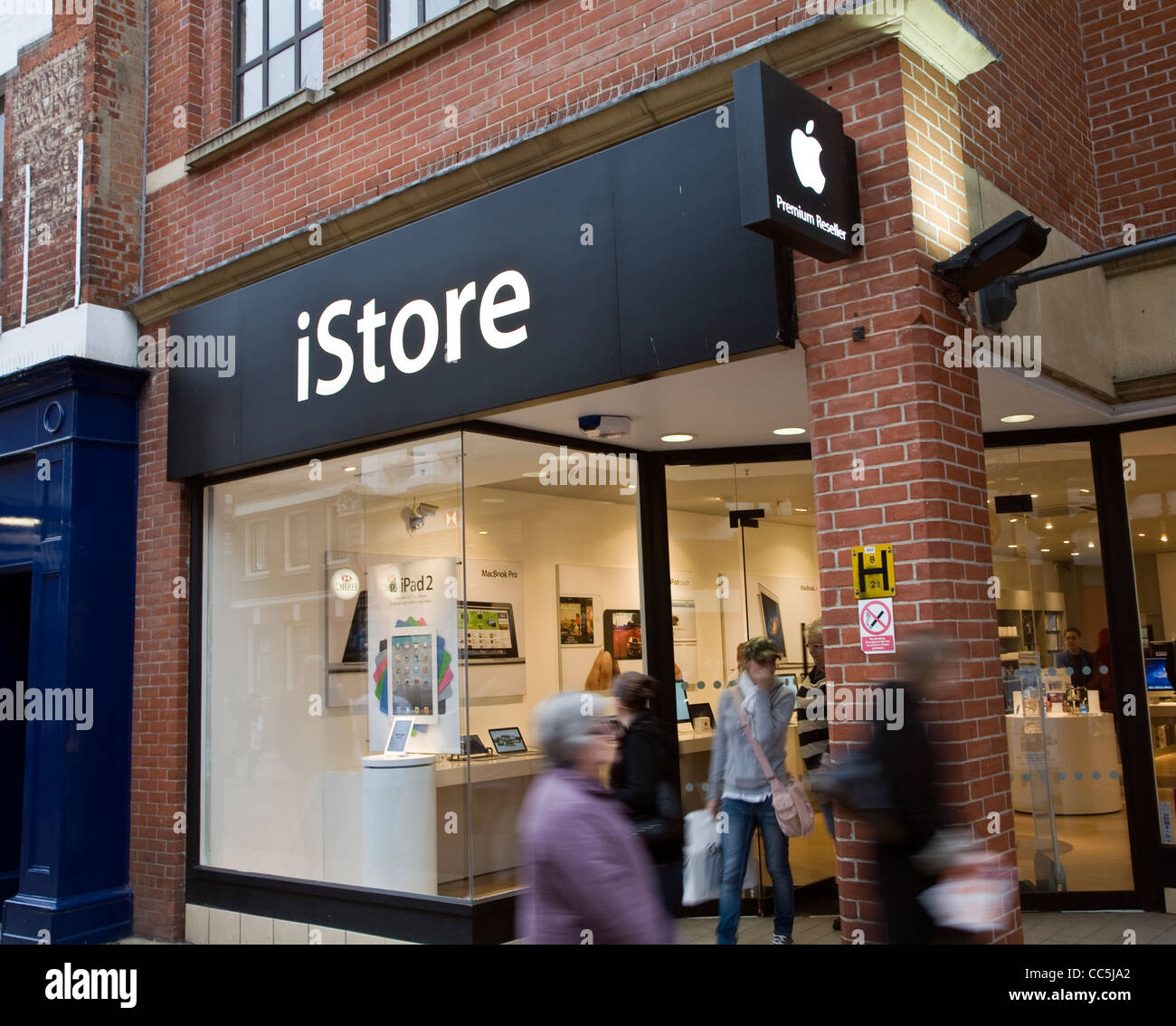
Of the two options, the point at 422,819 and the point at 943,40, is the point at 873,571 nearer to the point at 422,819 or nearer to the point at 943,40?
the point at 943,40

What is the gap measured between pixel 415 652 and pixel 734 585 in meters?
2.47

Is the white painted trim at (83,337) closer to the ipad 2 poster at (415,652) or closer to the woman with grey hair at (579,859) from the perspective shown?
the ipad 2 poster at (415,652)

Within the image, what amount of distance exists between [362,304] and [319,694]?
2.92m

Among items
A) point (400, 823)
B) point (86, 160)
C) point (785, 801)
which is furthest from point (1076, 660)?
point (86, 160)

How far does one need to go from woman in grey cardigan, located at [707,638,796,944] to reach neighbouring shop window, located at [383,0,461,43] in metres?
4.89

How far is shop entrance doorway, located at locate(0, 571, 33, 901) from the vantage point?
32.7 ft

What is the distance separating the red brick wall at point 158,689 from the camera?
8609 mm

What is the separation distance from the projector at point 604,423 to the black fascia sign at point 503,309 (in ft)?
1.35

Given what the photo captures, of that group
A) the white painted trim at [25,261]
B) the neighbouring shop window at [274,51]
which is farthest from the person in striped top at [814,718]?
the white painted trim at [25,261]

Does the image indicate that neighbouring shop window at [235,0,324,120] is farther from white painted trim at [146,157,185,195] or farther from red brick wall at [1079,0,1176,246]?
red brick wall at [1079,0,1176,246]

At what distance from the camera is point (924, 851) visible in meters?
3.75

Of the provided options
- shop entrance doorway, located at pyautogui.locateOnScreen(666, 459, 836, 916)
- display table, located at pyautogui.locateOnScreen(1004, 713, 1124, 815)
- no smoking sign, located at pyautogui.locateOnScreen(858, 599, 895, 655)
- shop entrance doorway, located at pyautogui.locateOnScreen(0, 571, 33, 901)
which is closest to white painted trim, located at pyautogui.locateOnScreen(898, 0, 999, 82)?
no smoking sign, located at pyautogui.locateOnScreen(858, 599, 895, 655)

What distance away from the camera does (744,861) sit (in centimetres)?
645

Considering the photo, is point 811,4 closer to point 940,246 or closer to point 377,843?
point 940,246
